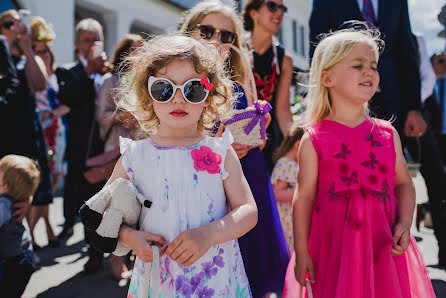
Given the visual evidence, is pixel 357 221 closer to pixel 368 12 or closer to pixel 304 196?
pixel 304 196

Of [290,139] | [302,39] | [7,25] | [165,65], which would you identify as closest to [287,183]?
[290,139]

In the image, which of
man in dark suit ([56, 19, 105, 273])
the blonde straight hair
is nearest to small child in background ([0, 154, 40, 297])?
man in dark suit ([56, 19, 105, 273])

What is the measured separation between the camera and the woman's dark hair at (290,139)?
11.5ft

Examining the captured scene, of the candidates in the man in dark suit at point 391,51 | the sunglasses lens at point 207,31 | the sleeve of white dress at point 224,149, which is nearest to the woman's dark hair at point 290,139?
the man in dark suit at point 391,51

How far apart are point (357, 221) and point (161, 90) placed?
99 centimetres

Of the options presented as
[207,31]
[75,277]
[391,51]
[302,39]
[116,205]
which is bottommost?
[75,277]

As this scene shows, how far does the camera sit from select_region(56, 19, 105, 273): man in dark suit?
3834mm

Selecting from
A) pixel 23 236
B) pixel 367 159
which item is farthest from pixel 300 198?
pixel 23 236

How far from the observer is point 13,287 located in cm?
259

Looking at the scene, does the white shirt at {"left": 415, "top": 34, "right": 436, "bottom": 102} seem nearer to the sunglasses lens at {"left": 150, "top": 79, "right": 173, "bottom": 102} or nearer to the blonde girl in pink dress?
the blonde girl in pink dress

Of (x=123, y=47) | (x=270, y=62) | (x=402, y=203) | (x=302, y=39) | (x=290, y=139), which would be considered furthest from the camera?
(x=302, y=39)

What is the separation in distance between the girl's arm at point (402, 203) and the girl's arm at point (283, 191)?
1.33 metres

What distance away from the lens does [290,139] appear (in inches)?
139

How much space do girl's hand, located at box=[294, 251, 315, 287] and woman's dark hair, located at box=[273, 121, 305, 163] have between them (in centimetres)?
162
